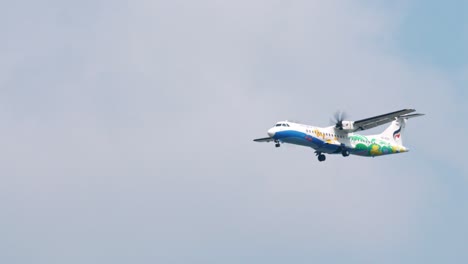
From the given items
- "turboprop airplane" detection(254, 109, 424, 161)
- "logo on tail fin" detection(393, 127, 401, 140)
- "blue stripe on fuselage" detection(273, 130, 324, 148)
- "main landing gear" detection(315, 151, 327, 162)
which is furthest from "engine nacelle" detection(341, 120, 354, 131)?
"logo on tail fin" detection(393, 127, 401, 140)

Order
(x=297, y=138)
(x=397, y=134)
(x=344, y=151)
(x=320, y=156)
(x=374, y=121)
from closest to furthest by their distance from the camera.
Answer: (x=297, y=138) → (x=374, y=121) → (x=344, y=151) → (x=320, y=156) → (x=397, y=134)

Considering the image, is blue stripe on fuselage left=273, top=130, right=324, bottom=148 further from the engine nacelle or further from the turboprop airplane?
the engine nacelle

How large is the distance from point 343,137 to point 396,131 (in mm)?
8761

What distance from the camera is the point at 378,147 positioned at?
83750 millimetres

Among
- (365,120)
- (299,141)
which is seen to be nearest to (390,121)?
(365,120)

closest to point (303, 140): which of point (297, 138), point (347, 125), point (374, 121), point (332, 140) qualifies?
point (297, 138)

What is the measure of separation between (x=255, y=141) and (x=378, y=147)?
36.8 feet

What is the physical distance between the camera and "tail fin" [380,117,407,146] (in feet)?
283

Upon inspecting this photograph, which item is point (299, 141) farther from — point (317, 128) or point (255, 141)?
point (255, 141)

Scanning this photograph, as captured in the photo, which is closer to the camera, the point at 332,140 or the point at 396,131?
the point at 332,140

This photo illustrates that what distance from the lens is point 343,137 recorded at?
80.6m

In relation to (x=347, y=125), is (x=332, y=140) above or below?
below

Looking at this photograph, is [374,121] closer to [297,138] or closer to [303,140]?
[303,140]

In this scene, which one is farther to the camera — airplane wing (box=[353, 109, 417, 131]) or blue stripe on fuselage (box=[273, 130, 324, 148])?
airplane wing (box=[353, 109, 417, 131])
